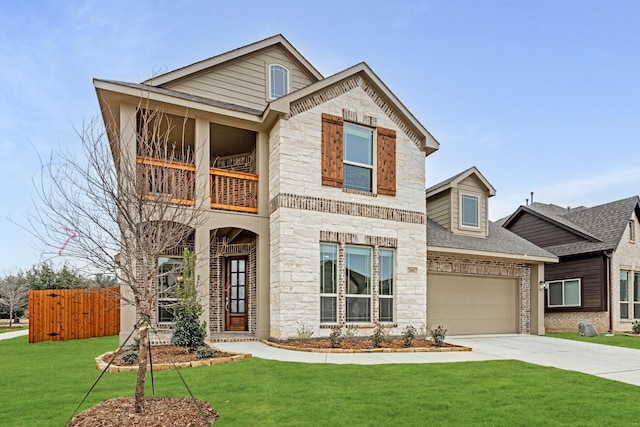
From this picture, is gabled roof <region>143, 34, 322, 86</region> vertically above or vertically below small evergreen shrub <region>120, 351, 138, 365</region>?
above

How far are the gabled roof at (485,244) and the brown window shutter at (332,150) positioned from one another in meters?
4.02

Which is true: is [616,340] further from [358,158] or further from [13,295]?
[13,295]

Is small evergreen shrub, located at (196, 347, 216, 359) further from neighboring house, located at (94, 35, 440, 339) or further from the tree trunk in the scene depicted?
the tree trunk

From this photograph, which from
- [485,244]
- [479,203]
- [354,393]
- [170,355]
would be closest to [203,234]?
[170,355]

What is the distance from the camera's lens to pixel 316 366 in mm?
7875

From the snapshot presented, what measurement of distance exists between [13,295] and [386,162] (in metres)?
23.2

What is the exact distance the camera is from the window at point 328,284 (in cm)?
1145

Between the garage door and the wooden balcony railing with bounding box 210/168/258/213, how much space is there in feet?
21.5

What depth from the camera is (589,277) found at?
58.3 ft

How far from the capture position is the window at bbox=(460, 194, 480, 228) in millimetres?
15812

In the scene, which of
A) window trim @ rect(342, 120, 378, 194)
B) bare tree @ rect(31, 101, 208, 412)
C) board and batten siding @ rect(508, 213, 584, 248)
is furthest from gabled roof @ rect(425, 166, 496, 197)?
bare tree @ rect(31, 101, 208, 412)

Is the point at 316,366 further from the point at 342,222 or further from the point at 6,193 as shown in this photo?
the point at 6,193

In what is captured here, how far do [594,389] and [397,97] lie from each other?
9329mm

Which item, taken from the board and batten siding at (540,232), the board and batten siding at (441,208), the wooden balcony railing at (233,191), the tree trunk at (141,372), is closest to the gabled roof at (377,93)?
the wooden balcony railing at (233,191)
